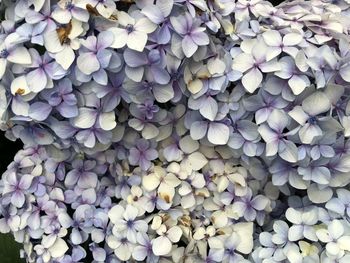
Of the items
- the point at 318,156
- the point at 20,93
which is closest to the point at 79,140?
the point at 20,93

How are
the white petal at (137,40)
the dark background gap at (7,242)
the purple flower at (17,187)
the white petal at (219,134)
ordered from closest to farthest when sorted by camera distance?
the white petal at (137,40) → the white petal at (219,134) → the purple flower at (17,187) → the dark background gap at (7,242)

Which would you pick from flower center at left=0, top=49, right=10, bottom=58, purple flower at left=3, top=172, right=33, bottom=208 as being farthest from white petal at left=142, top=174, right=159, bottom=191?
flower center at left=0, top=49, right=10, bottom=58

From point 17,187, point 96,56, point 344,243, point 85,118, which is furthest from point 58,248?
point 344,243

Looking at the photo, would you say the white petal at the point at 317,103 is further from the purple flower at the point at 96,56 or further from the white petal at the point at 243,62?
the purple flower at the point at 96,56

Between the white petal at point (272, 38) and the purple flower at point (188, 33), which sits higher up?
the purple flower at point (188, 33)

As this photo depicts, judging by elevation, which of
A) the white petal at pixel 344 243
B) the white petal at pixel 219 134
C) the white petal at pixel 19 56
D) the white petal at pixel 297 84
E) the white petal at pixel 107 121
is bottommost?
the white petal at pixel 344 243

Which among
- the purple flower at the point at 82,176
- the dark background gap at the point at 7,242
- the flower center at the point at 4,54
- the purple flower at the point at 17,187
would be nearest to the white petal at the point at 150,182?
the purple flower at the point at 82,176

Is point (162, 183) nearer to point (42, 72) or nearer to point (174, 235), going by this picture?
point (174, 235)

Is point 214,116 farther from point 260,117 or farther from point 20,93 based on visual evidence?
point 20,93

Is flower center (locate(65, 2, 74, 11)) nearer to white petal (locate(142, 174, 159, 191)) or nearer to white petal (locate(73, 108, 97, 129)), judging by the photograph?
white petal (locate(73, 108, 97, 129))
